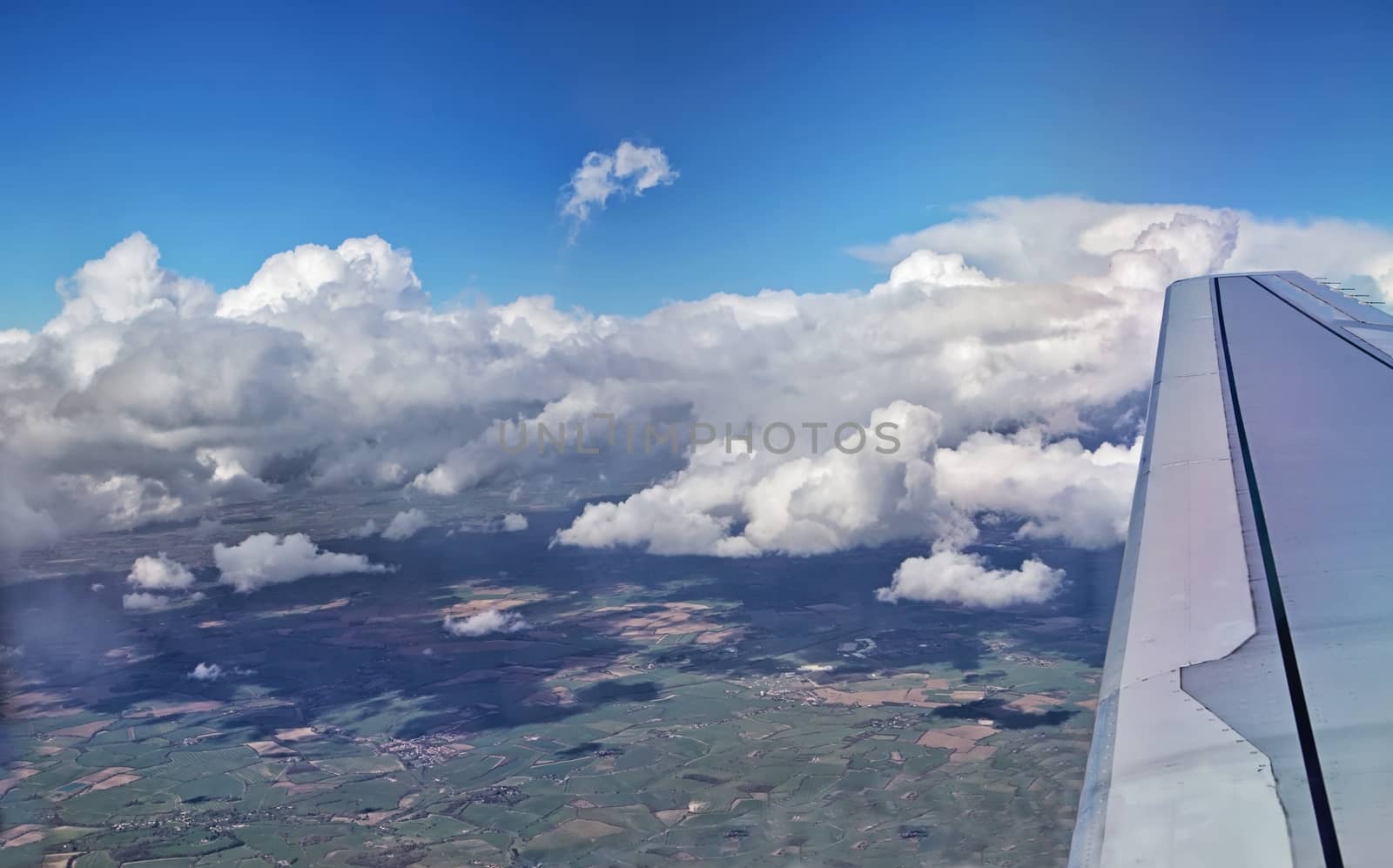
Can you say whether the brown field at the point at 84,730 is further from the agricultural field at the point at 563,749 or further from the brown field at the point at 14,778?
the brown field at the point at 14,778

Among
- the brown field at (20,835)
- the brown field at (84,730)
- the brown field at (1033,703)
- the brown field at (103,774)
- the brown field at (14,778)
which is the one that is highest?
the brown field at (20,835)

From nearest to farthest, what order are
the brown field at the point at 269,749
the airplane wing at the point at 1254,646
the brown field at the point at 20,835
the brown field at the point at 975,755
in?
1. the airplane wing at the point at 1254,646
2. the brown field at the point at 20,835
3. the brown field at the point at 975,755
4. the brown field at the point at 269,749

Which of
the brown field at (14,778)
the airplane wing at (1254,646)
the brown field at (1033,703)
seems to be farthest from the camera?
the brown field at (1033,703)

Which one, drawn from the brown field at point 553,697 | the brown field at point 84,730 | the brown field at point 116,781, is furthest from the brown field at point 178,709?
the brown field at point 553,697

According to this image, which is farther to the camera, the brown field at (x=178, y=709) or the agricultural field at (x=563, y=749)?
the brown field at (x=178, y=709)

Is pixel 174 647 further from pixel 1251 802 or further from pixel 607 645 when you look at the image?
pixel 1251 802


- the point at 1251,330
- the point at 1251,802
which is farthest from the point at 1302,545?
the point at 1251,330

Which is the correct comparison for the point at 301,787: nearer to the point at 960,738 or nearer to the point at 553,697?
the point at 553,697
